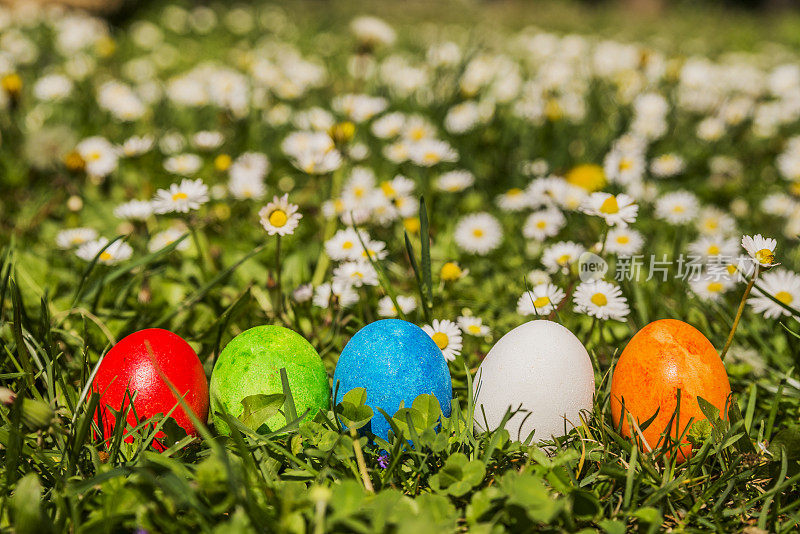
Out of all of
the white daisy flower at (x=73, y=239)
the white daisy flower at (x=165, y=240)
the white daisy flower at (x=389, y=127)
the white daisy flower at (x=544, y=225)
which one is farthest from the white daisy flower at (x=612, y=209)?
the white daisy flower at (x=73, y=239)

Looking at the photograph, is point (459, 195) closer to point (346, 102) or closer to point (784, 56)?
point (346, 102)

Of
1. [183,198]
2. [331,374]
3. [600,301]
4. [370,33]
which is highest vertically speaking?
[370,33]

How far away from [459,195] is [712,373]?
1.50 metres

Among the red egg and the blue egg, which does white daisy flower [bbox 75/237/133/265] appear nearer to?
the red egg

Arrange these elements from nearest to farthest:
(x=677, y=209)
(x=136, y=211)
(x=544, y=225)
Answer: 1. (x=136, y=211)
2. (x=544, y=225)
3. (x=677, y=209)

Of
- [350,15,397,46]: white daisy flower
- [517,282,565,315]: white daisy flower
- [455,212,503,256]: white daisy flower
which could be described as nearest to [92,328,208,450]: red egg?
[517,282,565,315]: white daisy flower

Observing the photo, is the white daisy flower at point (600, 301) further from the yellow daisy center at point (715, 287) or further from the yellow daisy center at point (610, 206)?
the yellow daisy center at point (715, 287)

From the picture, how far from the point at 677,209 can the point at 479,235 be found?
0.74 metres

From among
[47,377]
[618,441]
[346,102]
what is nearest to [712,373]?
[618,441]

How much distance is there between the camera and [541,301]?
152 centimetres

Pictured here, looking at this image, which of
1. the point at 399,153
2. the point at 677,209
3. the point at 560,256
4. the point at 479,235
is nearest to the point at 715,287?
the point at 560,256

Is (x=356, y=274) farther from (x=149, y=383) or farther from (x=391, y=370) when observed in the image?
(x=149, y=383)

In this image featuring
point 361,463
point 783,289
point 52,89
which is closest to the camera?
point 361,463

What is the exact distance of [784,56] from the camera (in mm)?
5082
